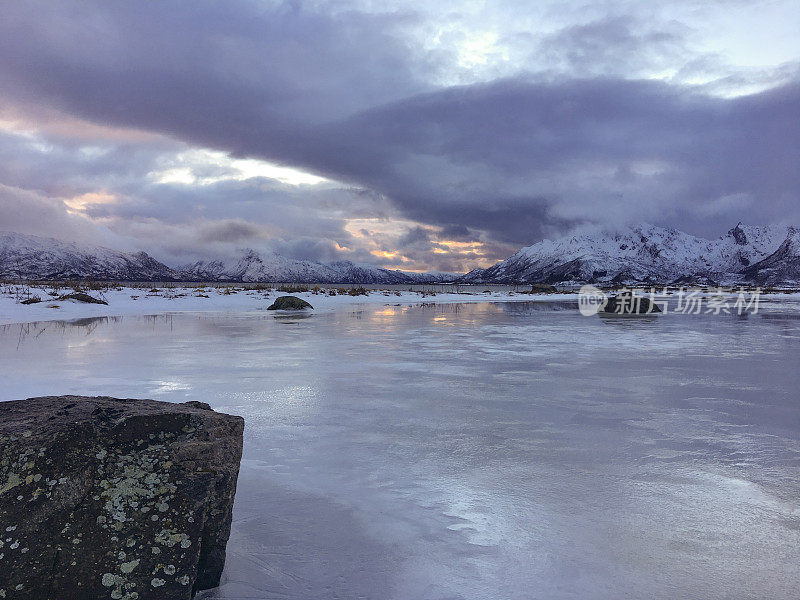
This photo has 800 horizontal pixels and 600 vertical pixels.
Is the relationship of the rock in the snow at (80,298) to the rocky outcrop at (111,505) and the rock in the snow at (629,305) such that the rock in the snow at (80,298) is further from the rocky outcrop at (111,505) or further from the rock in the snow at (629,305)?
the rock in the snow at (629,305)

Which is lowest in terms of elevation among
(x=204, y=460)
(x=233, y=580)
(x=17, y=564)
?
(x=233, y=580)

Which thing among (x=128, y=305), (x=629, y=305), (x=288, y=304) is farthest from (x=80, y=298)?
(x=629, y=305)

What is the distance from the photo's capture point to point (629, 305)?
2881 centimetres

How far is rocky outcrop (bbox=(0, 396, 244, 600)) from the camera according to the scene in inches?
86.8

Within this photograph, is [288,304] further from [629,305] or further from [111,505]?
[111,505]

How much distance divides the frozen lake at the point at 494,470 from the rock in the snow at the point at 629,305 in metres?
18.3

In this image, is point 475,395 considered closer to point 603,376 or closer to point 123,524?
point 603,376

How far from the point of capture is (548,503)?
3.59 meters

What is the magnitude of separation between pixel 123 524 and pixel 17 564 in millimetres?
423

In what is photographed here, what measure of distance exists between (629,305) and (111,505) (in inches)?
1205

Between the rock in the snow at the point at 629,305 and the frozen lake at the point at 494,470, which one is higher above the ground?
the rock in the snow at the point at 629,305

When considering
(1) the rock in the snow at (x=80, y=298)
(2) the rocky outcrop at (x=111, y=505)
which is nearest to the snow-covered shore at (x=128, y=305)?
(1) the rock in the snow at (x=80, y=298)

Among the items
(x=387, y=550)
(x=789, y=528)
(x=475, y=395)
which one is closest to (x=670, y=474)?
(x=789, y=528)

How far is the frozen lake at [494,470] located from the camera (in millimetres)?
2768
